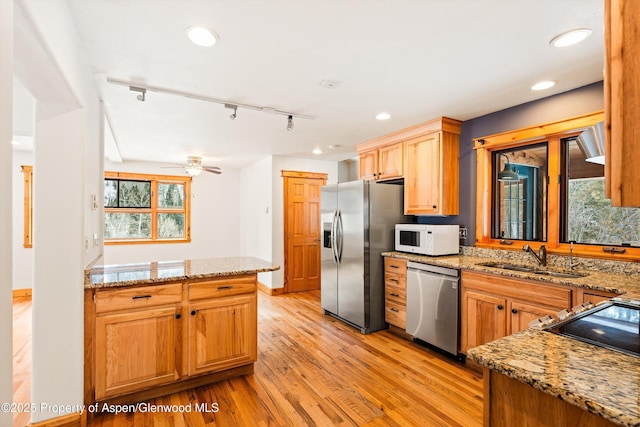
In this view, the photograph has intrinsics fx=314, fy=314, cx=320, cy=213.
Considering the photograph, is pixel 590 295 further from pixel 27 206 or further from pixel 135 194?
pixel 27 206

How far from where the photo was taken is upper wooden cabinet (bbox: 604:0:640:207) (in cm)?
73

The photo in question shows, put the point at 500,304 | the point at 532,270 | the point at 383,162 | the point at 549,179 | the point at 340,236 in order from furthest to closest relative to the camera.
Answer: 1. the point at 383,162
2. the point at 340,236
3. the point at 549,179
4. the point at 532,270
5. the point at 500,304

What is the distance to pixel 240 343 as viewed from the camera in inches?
101

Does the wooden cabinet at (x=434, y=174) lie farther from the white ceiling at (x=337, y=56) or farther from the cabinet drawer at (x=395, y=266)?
the cabinet drawer at (x=395, y=266)

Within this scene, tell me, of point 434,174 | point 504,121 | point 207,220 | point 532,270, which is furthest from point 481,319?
point 207,220

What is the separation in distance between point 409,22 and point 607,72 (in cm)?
122

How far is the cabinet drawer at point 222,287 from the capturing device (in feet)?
7.83

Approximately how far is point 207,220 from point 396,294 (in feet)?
15.5

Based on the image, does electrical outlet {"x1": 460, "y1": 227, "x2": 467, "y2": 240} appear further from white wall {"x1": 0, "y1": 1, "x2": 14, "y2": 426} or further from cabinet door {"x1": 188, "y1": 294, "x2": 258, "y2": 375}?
white wall {"x1": 0, "y1": 1, "x2": 14, "y2": 426}

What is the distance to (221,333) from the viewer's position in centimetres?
249

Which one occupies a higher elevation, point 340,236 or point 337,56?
point 337,56

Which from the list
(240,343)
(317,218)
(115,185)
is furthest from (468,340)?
(115,185)

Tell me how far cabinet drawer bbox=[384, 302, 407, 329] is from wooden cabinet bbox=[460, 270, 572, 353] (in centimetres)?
69

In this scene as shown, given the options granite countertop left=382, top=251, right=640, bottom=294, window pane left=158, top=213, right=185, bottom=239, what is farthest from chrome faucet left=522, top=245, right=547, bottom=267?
window pane left=158, top=213, right=185, bottom=239
